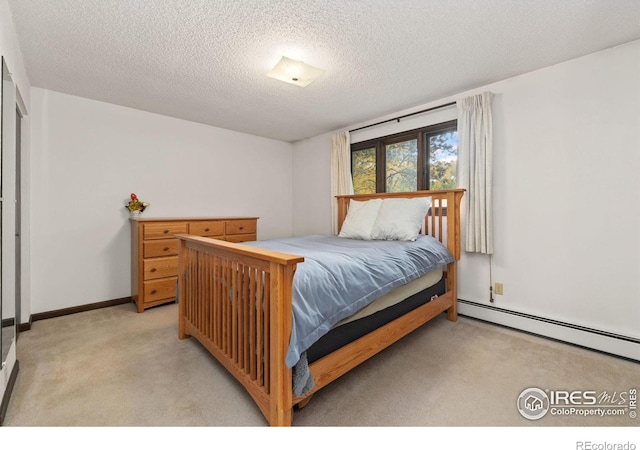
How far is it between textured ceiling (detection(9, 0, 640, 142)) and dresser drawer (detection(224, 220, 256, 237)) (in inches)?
56.4

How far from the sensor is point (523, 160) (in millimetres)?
2467

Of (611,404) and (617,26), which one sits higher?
(617,26)

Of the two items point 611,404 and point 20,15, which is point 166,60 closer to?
point 20,15

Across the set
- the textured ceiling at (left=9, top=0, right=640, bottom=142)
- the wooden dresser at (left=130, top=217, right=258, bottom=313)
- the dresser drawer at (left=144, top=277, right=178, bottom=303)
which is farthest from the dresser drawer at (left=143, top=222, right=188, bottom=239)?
the textured ceiling at (left=9, top=0, right=640, bottom=142)

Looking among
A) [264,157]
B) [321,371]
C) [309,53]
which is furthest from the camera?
[264,157]

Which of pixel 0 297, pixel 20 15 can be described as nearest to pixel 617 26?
pixel 20 15

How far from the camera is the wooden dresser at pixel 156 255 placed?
2934mm

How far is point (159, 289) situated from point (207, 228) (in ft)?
2.68

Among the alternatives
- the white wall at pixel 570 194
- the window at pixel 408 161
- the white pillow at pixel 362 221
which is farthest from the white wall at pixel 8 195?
the white wall at pixel 570 194

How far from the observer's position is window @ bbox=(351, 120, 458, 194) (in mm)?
3006

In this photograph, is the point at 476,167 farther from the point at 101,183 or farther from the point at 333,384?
the point at 101,183

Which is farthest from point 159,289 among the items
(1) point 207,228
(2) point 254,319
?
(2) point 254,319

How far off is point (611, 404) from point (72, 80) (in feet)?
14.9

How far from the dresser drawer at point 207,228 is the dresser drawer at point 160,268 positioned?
0.37 m
